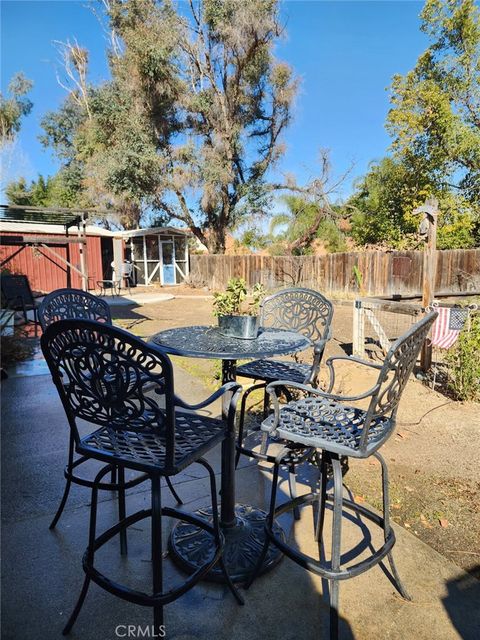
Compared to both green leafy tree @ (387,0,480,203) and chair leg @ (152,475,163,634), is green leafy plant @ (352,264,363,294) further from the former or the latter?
chair leg @ (152,475,163,634)

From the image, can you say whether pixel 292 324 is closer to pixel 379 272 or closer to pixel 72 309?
pixel 72 309

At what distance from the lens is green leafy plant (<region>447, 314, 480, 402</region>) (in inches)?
145

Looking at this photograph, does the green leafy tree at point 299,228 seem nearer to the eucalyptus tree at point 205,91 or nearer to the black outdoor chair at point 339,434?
the eucalyptus tree at point 205,91

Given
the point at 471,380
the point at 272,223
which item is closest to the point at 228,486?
the point at 471,380

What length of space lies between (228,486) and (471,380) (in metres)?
2.85

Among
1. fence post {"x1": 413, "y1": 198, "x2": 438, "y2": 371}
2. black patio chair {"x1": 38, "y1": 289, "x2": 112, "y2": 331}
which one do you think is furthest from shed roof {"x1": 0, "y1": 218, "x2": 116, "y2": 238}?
black patio chair {"x1": 38, "y1": 289, "x2": 112, "y2": 331}

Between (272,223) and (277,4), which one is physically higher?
(277,4)

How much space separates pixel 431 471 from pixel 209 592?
65.2 inches

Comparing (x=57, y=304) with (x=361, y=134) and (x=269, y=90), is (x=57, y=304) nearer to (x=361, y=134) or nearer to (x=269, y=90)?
(x=269, y=90)

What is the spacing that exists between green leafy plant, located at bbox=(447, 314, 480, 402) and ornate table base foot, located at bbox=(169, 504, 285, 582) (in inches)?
103

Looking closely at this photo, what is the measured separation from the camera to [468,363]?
12.1ft

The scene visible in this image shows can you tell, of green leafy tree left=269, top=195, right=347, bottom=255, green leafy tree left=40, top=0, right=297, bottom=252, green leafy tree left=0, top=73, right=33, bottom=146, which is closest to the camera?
green leafy tree left=40, top=0, right=297, bottom=252

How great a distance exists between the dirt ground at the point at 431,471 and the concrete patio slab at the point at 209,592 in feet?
0.55

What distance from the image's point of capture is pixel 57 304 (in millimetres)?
2393
